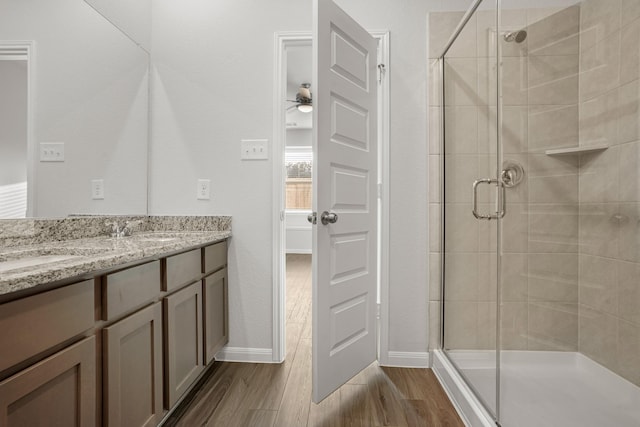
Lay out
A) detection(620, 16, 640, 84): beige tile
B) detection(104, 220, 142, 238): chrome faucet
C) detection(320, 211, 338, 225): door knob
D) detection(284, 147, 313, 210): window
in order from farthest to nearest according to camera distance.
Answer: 1. detection(284, 147, 313, 210): window
2. detection(104, 220, 142, 238): chrome faucet
3. detection(320, 211, 338, 225): door knob
4. detection(620, 16, 640, 84): beige tile

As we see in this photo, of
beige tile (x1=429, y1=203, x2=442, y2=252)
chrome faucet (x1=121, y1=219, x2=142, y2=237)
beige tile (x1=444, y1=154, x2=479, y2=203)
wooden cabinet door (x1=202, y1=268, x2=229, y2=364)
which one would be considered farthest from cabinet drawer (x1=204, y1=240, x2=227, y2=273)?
beige tile (x1=444, y1=154, x2=479, y2=203)

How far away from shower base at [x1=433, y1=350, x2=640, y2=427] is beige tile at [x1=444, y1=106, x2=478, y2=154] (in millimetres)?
1018

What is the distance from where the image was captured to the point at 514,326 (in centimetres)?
148

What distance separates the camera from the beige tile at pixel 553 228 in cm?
137

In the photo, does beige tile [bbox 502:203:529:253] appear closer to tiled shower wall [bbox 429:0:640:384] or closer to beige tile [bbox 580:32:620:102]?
tiled shower wall [bbox 429:0:640:384]

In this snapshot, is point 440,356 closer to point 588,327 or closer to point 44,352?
point 588,327

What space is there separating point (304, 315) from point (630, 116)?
2.65 meters

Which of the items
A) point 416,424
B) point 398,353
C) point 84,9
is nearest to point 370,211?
point 398,353

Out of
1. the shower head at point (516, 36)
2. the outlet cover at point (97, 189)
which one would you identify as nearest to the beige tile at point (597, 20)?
the shower head at point (516, 36)

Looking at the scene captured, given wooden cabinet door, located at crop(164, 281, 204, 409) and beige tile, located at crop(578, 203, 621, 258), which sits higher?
beige tile, located at crop(578, 203, 621, 258)

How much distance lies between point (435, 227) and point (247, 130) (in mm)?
1375

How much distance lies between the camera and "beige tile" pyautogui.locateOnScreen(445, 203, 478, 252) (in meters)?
1.83

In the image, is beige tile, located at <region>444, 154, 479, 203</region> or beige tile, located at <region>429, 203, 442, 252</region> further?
beige tile, located at <region>429, 203, 442, 252</region>

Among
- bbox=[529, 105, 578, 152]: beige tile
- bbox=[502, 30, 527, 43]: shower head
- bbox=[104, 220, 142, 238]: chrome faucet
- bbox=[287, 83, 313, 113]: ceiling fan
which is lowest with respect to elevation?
bbox=[104, 220, 142, 238]: chrome faucet
